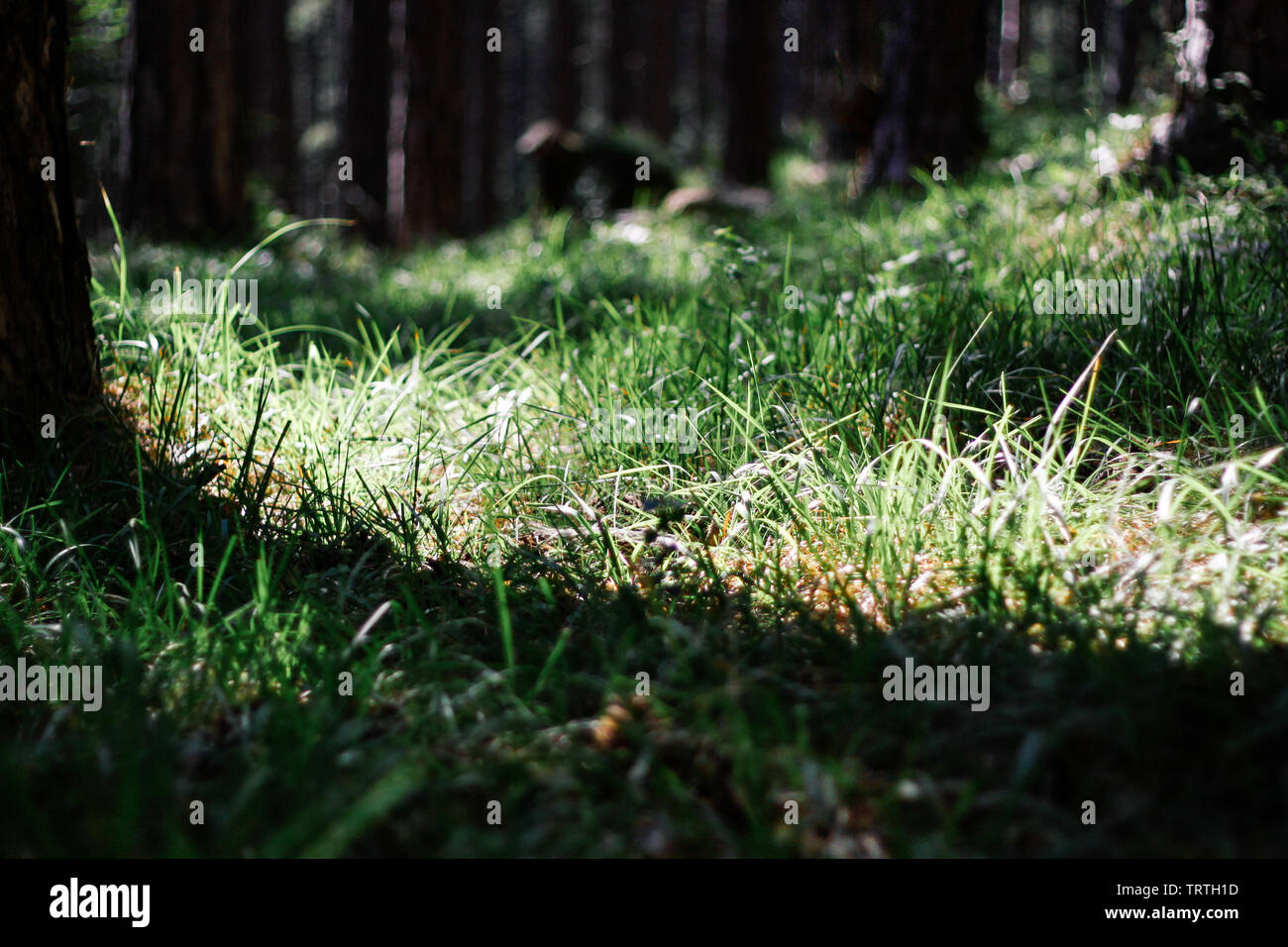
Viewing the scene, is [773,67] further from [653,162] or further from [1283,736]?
[1283,736]

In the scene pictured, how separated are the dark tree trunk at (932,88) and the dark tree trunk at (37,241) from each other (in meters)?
5.93

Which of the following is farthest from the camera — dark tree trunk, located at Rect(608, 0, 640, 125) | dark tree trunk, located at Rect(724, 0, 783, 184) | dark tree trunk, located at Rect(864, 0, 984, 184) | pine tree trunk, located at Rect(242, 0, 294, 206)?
pine tree trunk, located at Rect(242, 0, 294, 206)

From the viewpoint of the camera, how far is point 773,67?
Answer: 11.9 metres

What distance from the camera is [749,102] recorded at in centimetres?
1144

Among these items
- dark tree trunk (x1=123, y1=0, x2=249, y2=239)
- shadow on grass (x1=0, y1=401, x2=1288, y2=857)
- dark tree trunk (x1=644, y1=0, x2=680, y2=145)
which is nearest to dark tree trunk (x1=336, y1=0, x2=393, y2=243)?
dark tree trunk (x1=123, y1=0, x2=249, y2=239)

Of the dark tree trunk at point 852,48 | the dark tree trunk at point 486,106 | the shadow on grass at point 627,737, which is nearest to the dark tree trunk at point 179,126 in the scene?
the shadow on grass at point 627,737

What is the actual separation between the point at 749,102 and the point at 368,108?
564 centimetres

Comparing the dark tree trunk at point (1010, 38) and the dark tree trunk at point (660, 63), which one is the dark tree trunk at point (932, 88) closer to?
the dark tree trunk at point (1010, 38)

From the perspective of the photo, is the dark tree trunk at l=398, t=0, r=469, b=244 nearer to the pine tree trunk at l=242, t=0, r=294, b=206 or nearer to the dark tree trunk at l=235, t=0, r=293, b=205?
the pine tree trunk at l=242, t=0, r=294, b=206

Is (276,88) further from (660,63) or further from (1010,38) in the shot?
(1010,38)

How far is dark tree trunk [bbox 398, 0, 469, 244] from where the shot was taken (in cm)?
962

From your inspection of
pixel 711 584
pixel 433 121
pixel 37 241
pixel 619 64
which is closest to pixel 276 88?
pixel 619 64

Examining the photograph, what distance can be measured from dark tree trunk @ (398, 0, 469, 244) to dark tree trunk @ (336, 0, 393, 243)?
2.50 metres
